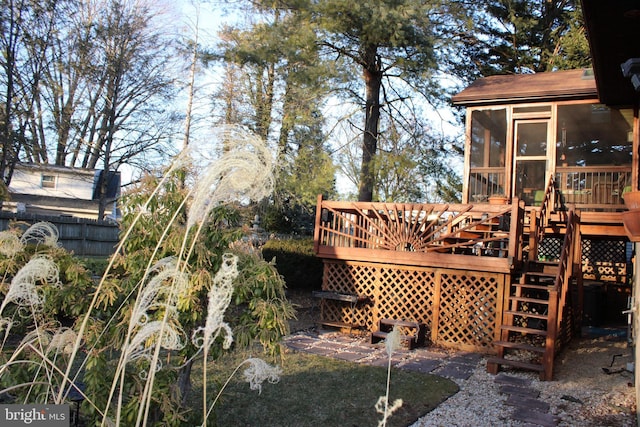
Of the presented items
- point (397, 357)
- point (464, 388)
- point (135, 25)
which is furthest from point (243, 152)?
point (135, 25)

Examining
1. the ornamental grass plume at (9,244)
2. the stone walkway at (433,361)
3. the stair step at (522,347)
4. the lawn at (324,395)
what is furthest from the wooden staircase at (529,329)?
the ornamental grass plume at (9,244)

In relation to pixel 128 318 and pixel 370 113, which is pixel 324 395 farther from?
pixel 370 113

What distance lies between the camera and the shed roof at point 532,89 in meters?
10.4

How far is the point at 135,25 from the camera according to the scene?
67.6ft

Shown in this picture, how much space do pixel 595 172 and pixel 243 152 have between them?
10167 mm

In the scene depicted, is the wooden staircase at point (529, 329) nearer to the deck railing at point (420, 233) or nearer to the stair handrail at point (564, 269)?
the stair handrail at point (564, 269)

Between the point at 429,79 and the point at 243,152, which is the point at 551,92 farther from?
the point at 243,152

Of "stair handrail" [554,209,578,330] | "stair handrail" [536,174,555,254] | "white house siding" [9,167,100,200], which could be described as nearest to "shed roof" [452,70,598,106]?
"stair handrail" [536,174,555,254]

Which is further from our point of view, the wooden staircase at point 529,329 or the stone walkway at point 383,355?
the stone walkway at point 383,355

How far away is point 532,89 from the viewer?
429 inches

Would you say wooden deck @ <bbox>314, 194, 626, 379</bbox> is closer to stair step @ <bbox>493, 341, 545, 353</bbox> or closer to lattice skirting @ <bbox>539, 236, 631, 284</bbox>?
stair step @ <bbox>493, 341, 545, 353</bbox>

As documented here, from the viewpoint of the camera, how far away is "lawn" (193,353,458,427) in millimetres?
4707

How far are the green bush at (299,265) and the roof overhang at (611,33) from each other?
7.45 m

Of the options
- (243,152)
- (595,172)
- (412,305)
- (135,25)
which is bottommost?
(412,305)
